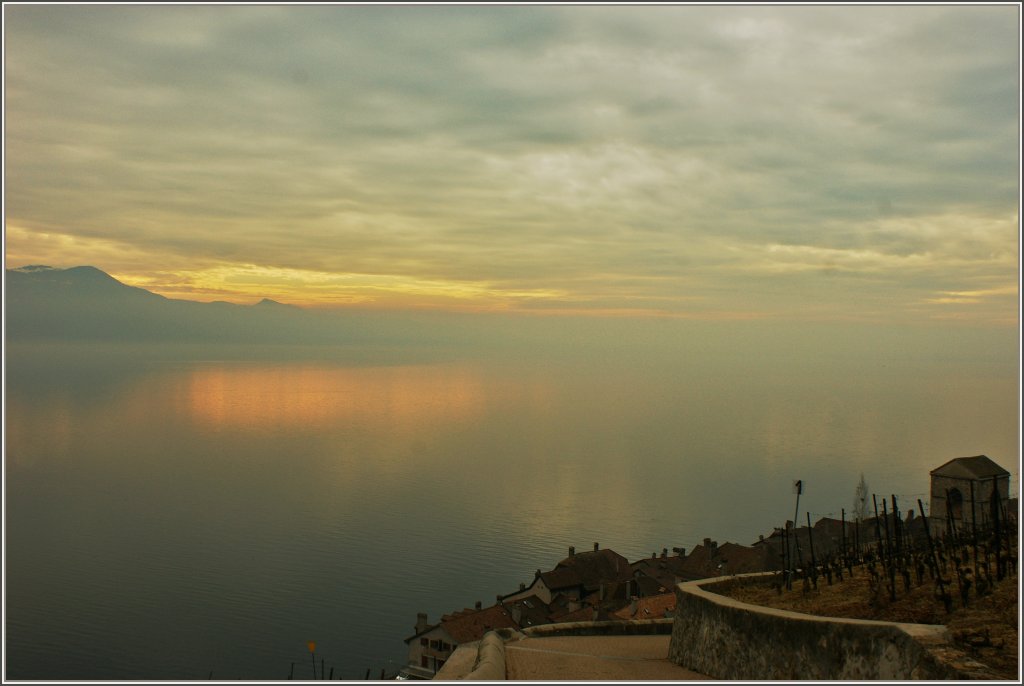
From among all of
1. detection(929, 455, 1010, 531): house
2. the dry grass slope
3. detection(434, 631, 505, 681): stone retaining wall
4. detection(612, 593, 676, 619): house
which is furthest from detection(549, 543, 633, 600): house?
the dry grass slope

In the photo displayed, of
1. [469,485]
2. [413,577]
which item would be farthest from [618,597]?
[469,485]

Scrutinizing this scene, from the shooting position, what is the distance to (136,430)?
112 m

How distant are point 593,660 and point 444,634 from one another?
22877mm

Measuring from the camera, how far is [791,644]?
33.0ft

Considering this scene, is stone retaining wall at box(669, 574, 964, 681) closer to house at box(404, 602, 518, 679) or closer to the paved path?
the paved path

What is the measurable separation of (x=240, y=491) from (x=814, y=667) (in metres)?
71.8

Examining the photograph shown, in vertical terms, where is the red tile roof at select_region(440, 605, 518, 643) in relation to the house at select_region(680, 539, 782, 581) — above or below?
below

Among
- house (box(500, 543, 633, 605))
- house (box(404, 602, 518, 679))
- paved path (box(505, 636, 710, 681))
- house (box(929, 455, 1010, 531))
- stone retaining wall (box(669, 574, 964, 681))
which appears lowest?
house (box(404, 602, 518, 679))

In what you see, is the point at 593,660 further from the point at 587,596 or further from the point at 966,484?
the point at 587,596

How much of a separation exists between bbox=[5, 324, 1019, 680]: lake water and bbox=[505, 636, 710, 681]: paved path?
80.3ft

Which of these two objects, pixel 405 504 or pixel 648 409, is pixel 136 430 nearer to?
pixel 405 504

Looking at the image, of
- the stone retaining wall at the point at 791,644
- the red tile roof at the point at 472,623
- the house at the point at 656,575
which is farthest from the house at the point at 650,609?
the stone retaining wall at the point at 791,644

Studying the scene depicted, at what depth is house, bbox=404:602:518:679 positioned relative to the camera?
33906 mm

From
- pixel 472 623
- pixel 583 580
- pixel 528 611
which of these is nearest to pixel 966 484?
pixel 528 611
